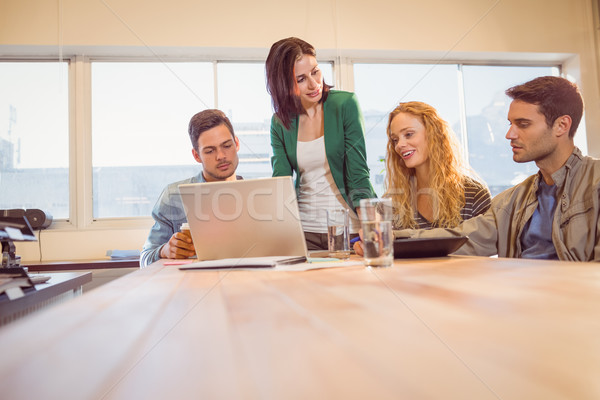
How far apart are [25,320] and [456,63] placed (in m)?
4.07

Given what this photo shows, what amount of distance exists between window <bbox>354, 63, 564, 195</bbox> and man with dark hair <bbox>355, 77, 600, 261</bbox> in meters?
2.06

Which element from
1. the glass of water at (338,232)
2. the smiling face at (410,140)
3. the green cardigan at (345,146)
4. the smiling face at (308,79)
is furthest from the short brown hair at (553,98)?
the glass of water at (338,232)

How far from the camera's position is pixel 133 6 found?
3.36m

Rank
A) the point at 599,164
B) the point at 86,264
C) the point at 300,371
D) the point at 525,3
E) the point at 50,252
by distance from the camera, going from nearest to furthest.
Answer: the point at 300,371 → the point at 599,164 → the point at 86,264 → the point at 50,252 → the point at 525,3

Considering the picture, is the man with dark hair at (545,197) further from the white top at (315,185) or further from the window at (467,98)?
the window at (467,98)

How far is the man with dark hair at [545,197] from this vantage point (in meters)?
1.45

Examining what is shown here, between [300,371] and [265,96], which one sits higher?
[265,96]

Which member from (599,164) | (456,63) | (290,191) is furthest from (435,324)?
(456,63)

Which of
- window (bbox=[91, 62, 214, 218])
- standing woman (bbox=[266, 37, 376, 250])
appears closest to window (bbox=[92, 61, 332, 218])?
window (bbox=[91, 62, 214, 218])

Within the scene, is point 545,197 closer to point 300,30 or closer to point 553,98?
point 553,98

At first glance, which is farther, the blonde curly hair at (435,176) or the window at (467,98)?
the window at (467,98)

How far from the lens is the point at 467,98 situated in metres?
3.90

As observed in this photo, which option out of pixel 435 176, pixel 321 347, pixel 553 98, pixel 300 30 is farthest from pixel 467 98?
pixel 321 347

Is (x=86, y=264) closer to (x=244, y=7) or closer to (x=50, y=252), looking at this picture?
(x=50, y=252)
